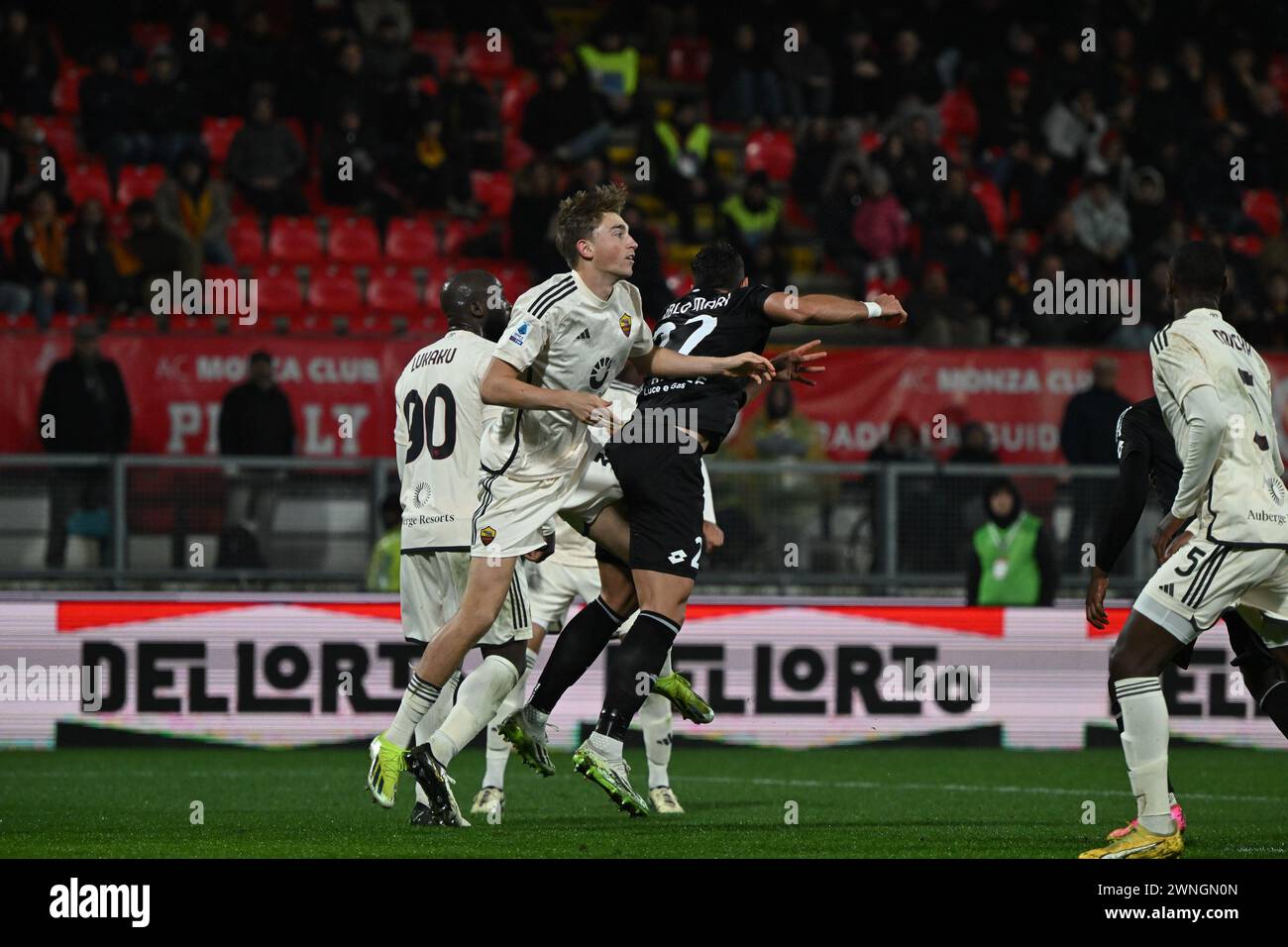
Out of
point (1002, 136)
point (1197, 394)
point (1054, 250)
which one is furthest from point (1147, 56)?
point (1197, 394)

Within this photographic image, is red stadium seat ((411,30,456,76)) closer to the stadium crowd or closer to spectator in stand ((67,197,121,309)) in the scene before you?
the stadium crowd

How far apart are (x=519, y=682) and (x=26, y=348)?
7332 mm

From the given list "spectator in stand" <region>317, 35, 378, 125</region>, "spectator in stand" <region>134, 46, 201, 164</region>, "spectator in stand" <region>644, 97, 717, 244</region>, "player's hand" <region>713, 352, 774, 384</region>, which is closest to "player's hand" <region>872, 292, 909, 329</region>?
"player's hand" <region>713, 352, 774, 384</region>

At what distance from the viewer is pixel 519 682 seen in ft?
30.9

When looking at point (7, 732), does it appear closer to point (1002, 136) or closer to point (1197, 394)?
point (1197, 394)

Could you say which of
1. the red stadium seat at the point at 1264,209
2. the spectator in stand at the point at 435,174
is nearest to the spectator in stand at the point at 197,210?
the spectator in stand at the point at 435,174

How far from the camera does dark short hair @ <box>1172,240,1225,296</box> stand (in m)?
7.46

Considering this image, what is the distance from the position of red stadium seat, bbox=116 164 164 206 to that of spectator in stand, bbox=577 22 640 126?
4.70 metres

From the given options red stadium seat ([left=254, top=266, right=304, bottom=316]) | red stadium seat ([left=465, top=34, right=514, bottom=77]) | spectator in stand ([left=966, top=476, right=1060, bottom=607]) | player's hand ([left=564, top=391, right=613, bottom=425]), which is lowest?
spectator in stand ([left=966, top=476, right=1060, bottom=607])

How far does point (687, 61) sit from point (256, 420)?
9.81 meters

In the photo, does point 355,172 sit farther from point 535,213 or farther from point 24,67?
point 24,67

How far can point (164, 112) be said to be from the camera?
19562 millimetres

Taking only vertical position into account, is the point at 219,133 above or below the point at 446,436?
above

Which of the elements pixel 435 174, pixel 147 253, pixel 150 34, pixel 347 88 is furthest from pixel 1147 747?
pixel 150 34
